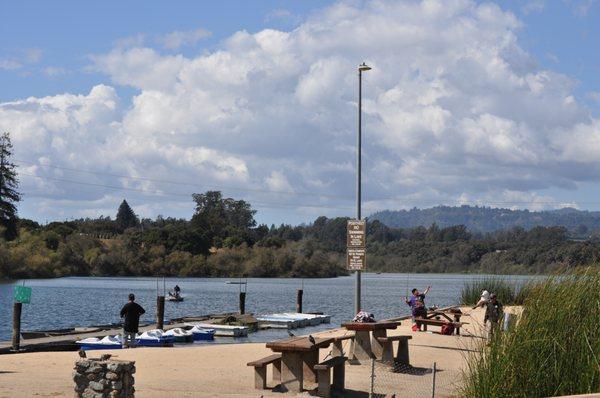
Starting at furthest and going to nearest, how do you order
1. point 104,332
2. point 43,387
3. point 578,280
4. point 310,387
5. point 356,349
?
point 104,332 → point 356,349 → point 310,387 → point 43,387 → point 578,280

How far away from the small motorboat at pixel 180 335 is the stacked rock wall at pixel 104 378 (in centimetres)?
1975

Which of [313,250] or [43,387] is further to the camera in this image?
[313,250]

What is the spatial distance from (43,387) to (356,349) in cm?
785

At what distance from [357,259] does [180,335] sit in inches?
510

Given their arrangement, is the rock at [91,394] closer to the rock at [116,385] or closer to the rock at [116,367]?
the rock at [116,385]

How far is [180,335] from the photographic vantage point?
35.8 metres

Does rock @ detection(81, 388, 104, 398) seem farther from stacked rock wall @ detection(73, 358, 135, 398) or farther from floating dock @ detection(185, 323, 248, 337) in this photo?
floating dock @ detection(185, 323, 248, 337)

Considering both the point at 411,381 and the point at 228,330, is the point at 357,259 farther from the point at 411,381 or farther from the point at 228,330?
the point at 228,330

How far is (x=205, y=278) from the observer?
146625 millimetres

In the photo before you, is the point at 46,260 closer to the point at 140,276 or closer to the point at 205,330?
the point at 140,276

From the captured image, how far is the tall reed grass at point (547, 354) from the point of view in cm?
1352

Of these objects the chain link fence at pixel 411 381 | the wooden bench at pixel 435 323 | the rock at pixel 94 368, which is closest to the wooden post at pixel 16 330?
the wooden bench at pixel 435 323

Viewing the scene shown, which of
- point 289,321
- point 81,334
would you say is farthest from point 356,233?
point 289,321

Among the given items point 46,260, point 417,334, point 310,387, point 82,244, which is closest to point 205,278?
point 82,244
